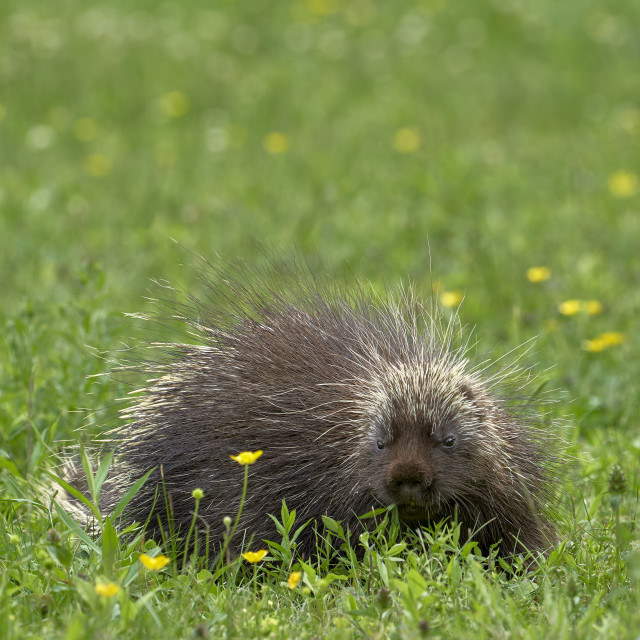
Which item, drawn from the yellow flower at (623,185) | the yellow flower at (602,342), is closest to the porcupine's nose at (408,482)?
the yellow flower at (602,342)

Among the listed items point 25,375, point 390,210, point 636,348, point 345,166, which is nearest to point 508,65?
point 345,166

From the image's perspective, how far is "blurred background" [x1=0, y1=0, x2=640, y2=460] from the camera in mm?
6129

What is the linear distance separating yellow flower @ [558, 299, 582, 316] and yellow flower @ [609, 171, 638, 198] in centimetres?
304

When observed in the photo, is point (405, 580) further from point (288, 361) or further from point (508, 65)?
point (508, 65)

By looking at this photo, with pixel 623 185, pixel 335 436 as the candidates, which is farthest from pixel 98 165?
pixel 335 436

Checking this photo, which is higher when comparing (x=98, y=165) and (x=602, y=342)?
(x=98, y=165)

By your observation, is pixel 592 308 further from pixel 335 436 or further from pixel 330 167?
pixel 330 167

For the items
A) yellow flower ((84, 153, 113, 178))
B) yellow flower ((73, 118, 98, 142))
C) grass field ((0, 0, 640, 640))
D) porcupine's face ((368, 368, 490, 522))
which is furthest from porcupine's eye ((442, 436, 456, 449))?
yellow flower ((73, 118, 98, 142))

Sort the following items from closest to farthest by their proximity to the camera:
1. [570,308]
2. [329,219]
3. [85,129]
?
[570,308] → [329,219] → [85,129]

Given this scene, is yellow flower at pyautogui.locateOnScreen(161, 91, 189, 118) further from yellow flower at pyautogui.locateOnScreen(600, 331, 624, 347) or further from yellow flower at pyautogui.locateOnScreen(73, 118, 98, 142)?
yellow flower at pyautogui.locateOnScreen(600, 331, 624, 347)

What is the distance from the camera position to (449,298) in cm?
658

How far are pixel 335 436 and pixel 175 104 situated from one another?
347 inches

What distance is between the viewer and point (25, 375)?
5105 millimetres

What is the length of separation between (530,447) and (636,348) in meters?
2.40
